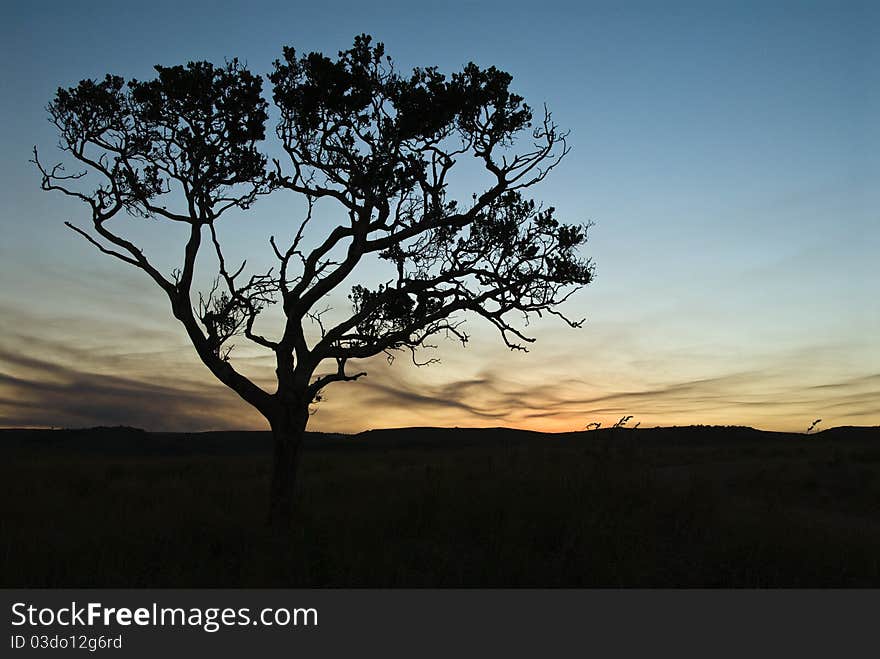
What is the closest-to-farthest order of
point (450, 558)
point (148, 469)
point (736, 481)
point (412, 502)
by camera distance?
point (450, 558)
point (412, 502)
point (736, 481)
point (148, 469)

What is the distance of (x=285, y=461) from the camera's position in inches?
543

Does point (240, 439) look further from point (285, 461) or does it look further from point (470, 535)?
point (470, 535)

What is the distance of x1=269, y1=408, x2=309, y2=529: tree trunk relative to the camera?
13.3 meters

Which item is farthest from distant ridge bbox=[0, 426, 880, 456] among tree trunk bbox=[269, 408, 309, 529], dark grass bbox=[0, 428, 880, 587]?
tree trunk bbox=[269, 408, 309, 529]

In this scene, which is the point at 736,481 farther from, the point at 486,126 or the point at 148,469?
the point at 148,469

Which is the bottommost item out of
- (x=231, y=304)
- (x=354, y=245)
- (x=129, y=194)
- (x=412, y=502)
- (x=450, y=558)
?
(x=450, y=558)

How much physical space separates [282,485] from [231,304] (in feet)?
14.4

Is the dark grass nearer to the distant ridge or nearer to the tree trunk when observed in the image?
the tree trunk

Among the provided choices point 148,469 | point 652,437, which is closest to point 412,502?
point 148,469

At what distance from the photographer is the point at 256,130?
50.7 feet

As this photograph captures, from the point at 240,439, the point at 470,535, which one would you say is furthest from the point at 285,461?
the point at 240,439

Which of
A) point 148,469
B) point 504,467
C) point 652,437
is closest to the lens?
point 504,467

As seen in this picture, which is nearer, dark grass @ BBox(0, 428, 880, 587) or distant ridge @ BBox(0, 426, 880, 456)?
dark grass @ BBox(0, 428, 880, 587)

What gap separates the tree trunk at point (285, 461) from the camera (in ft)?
43.8
